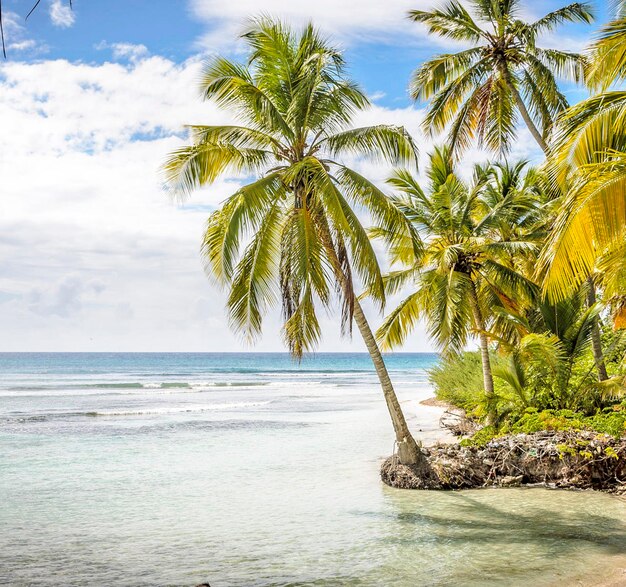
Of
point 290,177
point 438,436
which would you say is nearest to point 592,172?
point 290,177

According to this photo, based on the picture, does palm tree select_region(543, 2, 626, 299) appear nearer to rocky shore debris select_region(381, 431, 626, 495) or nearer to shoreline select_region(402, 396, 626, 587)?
shoreline select_region(402, 396, 626, 587)

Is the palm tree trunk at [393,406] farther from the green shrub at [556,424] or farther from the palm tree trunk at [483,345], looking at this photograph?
the palm tree trunk at [483,345]

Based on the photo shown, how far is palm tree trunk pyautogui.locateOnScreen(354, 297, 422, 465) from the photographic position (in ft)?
37.5

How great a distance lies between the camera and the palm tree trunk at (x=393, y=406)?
11.4m

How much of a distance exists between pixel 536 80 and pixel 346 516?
39.2ft

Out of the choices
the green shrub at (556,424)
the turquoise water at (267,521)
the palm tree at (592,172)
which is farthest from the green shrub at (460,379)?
the palm tree at (592,172)

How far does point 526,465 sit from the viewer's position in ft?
37.7

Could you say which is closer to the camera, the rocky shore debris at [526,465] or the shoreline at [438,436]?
the shoreline at [438,436]

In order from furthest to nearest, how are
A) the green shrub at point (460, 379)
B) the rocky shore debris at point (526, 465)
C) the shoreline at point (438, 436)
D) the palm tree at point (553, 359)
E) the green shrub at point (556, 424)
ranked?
1. the green shrub at point (460, 379)
2. the palm tree at point (553, 359)
3. the green shrub at point (556, 424)
4. the rocky shore debris at point (526, 465)
5. the shoreline at point (438, 436)

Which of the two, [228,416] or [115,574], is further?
[228,416]

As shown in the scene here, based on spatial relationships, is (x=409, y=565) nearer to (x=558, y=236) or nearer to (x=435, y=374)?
(x=558, y=236)

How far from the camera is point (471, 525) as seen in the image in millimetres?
9289

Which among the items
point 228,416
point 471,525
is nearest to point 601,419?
point 471,525

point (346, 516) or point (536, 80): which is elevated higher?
point (536, 80)
